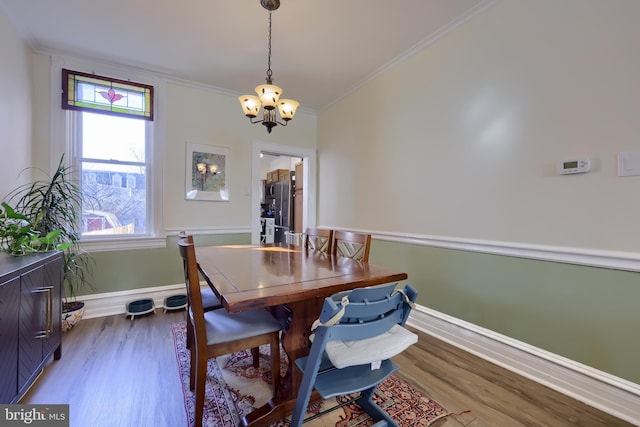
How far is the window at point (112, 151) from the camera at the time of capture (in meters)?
2.78

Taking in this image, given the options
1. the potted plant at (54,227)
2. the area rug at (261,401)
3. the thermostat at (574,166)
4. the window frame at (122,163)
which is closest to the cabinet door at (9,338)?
the potted plant at (54,227)

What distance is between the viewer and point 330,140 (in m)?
3.95

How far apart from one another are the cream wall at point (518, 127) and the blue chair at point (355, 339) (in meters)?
1.34

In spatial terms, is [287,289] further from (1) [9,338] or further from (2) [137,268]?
(2) [137,268]

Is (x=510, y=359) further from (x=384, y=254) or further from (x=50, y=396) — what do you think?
(x=50, y=396)

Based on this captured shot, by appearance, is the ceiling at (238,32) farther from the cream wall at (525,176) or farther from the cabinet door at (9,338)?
the cabinet door at (9,338)

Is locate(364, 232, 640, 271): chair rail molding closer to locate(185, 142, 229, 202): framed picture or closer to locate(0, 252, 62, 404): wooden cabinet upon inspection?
locate(185, 142, 229, 202): framed picture

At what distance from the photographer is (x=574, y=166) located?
1.62 m

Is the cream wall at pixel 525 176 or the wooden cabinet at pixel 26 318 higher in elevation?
the cream wall at pixel 525 176

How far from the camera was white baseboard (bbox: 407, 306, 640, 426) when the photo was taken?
4.83 ft

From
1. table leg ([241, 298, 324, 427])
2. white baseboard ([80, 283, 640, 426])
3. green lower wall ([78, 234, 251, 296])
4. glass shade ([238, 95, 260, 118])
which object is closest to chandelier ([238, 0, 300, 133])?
glass shade ([238, 95, 260, 118])

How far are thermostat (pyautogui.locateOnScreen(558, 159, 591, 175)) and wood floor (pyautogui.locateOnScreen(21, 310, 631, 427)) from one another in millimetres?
1382

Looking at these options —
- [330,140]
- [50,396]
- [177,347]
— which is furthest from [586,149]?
[50,396]

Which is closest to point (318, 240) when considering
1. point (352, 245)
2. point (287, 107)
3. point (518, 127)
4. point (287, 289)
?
point (352, 245)
